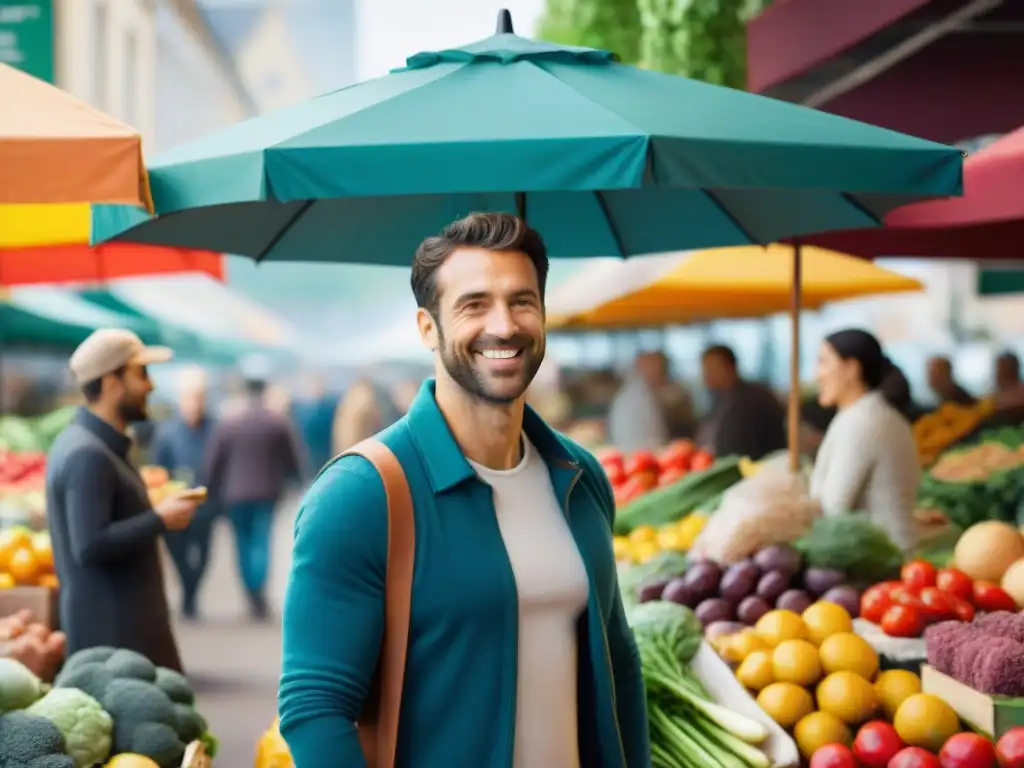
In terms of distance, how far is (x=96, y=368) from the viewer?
5.62 m

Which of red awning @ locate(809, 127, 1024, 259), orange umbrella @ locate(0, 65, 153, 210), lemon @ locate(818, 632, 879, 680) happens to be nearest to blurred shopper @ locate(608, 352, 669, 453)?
red awning @ locate(809, 127, 1024, 259)

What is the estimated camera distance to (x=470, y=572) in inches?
101

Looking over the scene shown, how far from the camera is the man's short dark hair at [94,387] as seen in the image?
5.66 m

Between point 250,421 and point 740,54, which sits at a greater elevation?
point 740,54

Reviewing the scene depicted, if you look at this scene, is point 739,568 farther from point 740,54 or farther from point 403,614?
point 740,54

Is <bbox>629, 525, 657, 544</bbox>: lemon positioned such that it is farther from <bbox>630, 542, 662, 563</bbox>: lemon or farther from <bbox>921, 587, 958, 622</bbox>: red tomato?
<bbox>921, 587, 958, 622</bbox>: red tomato

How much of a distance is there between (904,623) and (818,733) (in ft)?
2.55

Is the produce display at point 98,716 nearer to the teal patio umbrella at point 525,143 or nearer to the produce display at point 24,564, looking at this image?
the teal patio umbrella at point 525,143

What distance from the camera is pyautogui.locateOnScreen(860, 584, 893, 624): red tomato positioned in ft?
16.2

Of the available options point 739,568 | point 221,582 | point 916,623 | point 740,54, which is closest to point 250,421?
point 221,582

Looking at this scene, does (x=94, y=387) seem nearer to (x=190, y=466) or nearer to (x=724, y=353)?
(x=724, y=353)

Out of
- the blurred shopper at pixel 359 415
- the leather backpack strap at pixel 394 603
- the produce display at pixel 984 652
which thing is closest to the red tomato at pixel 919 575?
the produce display at pixel 984 652

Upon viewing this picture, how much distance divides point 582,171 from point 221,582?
37.8 ft

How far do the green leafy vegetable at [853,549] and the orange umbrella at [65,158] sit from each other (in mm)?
2969
